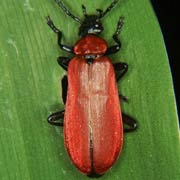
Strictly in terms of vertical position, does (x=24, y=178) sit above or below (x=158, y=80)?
below

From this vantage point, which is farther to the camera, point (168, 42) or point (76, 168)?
point (168, 42)

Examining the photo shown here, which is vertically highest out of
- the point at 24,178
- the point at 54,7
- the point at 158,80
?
the point at 54,7

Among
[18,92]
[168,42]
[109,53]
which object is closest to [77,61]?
[109,53]

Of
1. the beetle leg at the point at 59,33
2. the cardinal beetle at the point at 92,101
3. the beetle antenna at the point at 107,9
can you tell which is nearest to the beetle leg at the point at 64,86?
the cardinal beetle at the point at 92,101

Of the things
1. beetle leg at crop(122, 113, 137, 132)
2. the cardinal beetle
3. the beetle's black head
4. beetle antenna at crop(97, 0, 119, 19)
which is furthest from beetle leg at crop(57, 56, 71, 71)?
beetle leg at crop(122, 113, 137, 132)

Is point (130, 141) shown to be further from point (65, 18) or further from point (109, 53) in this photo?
point (65, 18)
